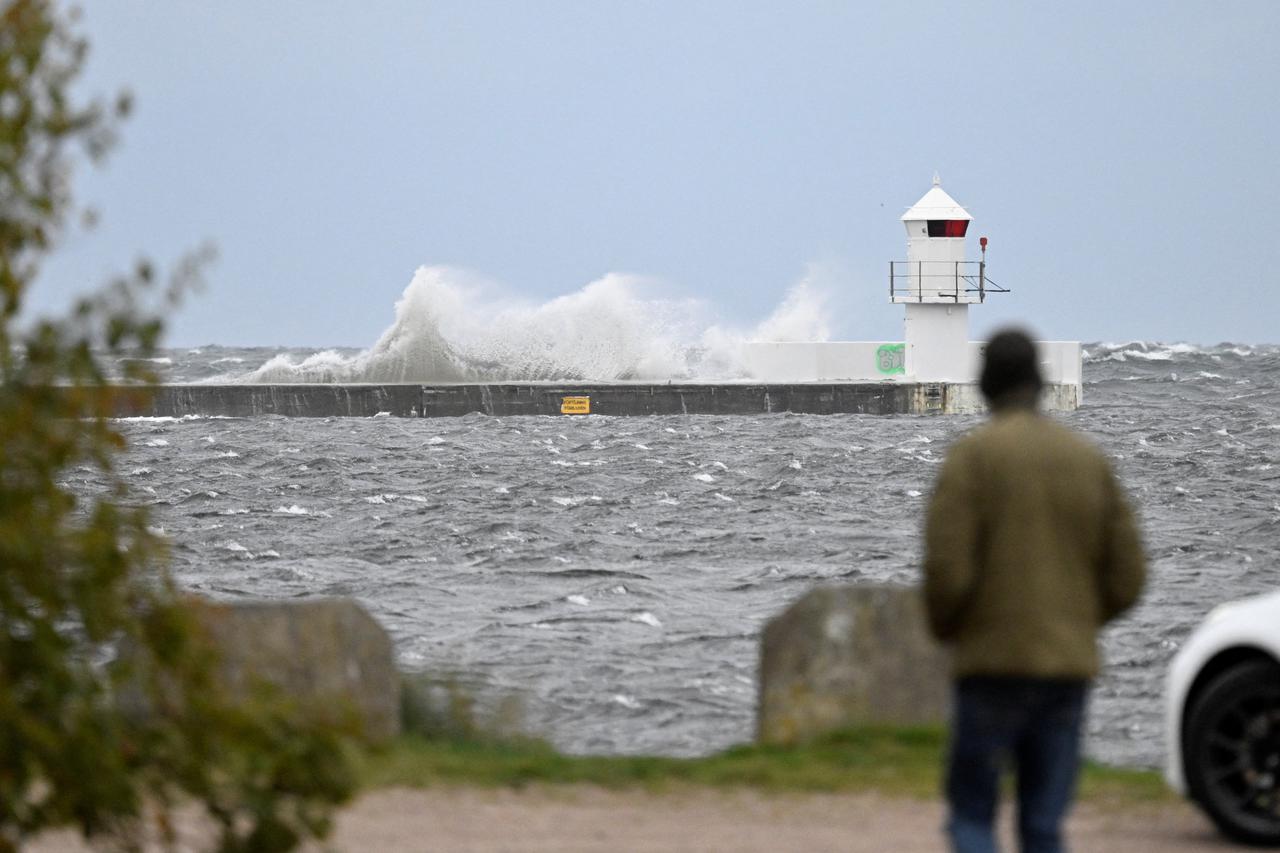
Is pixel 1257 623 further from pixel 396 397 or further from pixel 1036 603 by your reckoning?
pixel 396 397

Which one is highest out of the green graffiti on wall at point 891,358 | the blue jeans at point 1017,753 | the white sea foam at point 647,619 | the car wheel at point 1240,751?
the green graffiti on wall at point 891,358

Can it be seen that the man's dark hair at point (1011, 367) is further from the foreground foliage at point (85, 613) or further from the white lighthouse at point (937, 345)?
the white lighthouse at point (937, 345)

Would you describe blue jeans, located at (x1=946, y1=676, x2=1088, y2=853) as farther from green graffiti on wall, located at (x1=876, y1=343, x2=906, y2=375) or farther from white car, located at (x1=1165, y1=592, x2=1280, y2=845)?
green graffiti on wall, located at (x1=876, y1=343, x2=906, y2=375)

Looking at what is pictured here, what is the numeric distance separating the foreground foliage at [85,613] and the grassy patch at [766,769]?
2.11 meters

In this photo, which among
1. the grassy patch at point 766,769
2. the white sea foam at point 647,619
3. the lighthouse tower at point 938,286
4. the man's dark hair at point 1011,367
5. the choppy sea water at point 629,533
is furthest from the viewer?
the lighthouse tower at point 938,286

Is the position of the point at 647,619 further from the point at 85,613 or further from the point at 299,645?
the point at 85,613

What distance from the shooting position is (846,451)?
157ft

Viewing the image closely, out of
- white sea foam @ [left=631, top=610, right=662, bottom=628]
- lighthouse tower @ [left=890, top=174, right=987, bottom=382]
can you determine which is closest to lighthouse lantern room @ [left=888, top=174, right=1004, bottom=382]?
lighthouse tower @ [left=890, top=174, right=987, bottom=382]

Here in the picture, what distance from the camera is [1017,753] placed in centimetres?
495

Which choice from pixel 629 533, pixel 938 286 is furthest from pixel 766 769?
pixel 938 286

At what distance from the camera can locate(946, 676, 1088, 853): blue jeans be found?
4.82 m

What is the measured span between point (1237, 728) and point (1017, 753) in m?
2.10

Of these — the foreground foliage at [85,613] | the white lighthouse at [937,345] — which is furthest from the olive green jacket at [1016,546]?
the white lighthouse at [937,345]

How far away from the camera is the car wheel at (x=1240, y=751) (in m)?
6.63
